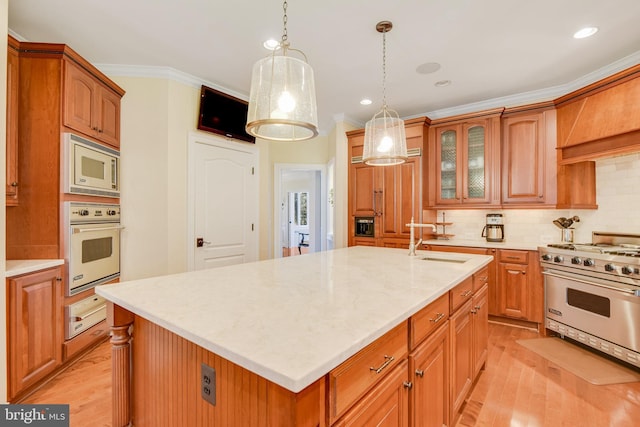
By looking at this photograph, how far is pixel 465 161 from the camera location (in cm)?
375

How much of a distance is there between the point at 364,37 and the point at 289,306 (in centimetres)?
230

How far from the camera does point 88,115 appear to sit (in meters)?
2.50

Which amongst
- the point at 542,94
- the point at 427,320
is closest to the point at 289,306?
the point at 427,320

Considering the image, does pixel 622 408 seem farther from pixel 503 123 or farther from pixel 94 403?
pixel 94 403

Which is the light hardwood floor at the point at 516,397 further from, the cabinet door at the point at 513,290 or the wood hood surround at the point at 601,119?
the wood hood surround at the point at 601,119

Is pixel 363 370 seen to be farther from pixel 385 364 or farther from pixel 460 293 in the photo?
pixel 460 293

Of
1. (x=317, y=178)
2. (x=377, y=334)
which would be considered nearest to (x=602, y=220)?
(x=377, y=334)

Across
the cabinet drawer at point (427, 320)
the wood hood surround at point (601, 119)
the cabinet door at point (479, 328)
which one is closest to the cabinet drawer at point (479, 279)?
the cabinet door at point (479, 328)

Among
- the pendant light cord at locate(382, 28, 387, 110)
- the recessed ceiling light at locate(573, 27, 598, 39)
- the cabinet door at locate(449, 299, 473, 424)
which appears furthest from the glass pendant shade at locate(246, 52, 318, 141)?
the recessed ceiling light at locate(573, 27, 598, 39)

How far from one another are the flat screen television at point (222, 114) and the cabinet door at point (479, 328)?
8.62 ft

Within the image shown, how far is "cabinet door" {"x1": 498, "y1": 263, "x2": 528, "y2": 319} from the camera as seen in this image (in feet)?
10.5

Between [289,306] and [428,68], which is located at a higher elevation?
[428,68]

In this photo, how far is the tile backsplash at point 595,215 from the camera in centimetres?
290

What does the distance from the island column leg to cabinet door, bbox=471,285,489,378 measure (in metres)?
1.91
